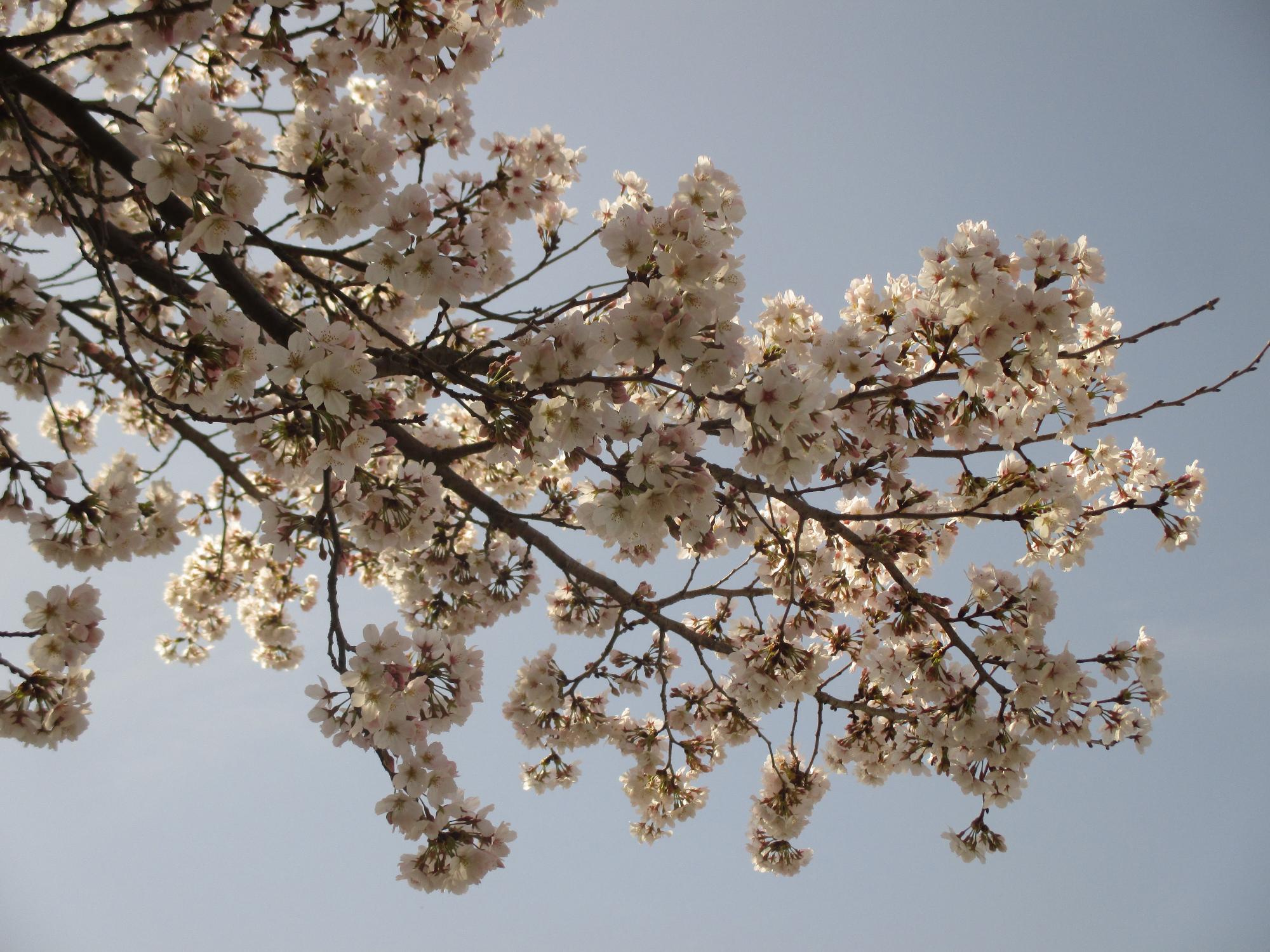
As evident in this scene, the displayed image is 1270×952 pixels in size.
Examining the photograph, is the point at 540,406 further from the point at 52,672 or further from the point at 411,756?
the point at 52,672

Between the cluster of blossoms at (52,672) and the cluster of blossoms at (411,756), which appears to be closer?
the cluster of blossoms at (411,756)

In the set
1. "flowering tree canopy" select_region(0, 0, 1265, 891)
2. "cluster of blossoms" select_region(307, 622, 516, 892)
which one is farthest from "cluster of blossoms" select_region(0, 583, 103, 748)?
"cluster of blossoms" select_region(307, 622, 516, 892)

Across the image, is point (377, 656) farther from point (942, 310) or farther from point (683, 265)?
point (942, 310)

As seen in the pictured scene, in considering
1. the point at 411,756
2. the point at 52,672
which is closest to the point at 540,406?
the point at 411,756

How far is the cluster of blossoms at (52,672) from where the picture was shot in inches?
151

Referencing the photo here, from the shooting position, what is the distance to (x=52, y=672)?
3.93 meters

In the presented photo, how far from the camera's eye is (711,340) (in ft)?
8.54

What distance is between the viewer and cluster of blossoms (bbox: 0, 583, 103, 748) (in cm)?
384

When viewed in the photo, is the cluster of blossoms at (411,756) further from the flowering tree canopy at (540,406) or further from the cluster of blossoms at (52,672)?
the cluster of blossoms at (52,672)

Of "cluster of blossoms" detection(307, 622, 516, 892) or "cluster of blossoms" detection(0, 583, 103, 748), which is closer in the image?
"cluster of blossoms" detection(307, 622, 516, 892)

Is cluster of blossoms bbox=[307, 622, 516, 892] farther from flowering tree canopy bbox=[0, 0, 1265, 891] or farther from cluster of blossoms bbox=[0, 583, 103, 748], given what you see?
cluster of blossoms bbox=[0, 583, 103, 748]

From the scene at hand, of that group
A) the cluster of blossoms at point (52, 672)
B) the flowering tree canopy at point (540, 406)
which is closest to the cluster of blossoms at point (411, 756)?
the flowering tree canopy at point (540, 406)

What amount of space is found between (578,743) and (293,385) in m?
4.17

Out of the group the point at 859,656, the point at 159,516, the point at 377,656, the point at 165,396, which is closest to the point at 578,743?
the point at 859,656
